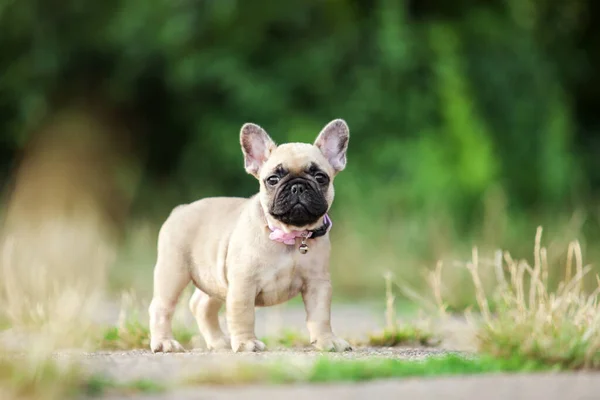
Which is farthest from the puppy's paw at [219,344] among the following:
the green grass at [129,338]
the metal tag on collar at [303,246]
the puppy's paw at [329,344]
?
the metal tag on collar at [303,246]

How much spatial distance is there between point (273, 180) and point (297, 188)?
0.85ft

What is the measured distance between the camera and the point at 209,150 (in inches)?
803

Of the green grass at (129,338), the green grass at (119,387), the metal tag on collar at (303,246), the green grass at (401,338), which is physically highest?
the metal tag on collar at (303,246)

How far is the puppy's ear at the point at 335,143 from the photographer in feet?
21.8

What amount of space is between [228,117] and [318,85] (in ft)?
6.60

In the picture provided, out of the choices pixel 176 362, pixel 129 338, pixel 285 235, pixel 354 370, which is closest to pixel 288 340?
pixel 129 338

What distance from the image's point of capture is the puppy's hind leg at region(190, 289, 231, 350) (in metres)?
7.17

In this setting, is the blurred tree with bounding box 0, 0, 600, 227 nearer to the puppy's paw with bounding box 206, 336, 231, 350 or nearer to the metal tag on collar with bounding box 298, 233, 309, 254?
the puppy's paw with bounding box 206, 336, 231, 350

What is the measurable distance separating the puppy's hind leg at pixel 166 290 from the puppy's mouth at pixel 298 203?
3.13 ft

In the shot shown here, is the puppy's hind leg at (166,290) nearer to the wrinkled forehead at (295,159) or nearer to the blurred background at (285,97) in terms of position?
the wrinkled forehead at (295,159)

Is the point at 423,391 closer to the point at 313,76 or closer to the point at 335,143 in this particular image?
the point at 335,143

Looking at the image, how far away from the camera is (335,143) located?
263 inches

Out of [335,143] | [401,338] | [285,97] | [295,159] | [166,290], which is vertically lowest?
[401,338]

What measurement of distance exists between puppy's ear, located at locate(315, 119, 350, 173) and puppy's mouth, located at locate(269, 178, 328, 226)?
1.81 ft
